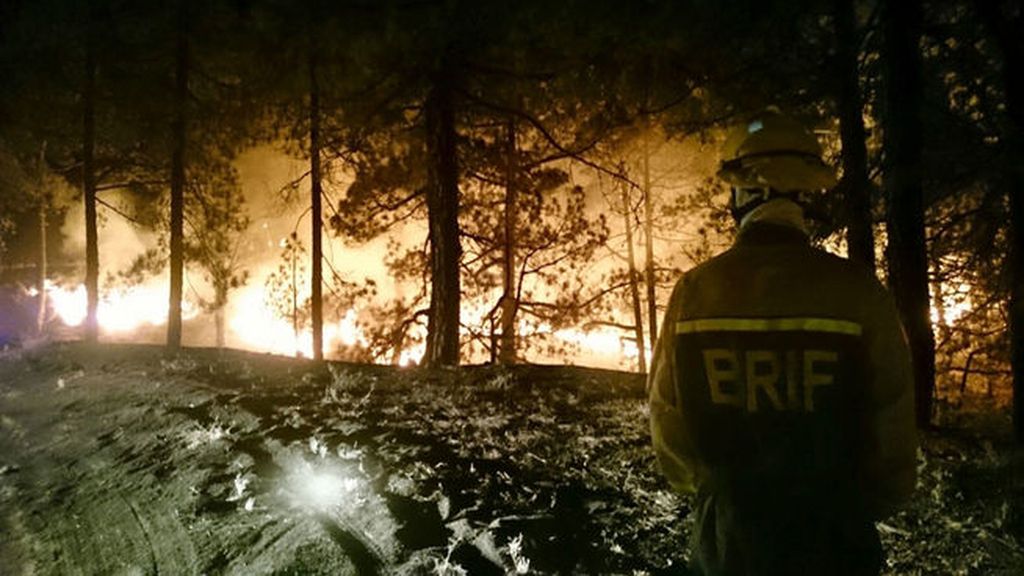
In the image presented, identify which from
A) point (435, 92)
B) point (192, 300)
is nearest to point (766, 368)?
point (435, 92)

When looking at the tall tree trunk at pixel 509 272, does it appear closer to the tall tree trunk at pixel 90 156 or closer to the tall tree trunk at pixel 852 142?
the tall tree trunk at pixel 852 142

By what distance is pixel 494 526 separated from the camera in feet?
13.9

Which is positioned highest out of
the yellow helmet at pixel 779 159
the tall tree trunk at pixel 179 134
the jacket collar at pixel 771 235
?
the tall tree trunk at pixel 179 134

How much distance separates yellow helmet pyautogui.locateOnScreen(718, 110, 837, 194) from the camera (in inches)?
96.7

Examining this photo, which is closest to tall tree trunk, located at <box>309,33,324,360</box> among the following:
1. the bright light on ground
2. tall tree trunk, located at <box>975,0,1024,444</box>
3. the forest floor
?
the forest floor

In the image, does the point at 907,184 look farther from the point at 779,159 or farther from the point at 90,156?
the point at 90,156

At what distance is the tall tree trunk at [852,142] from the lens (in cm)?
831

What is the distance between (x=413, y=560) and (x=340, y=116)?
11.7 metres

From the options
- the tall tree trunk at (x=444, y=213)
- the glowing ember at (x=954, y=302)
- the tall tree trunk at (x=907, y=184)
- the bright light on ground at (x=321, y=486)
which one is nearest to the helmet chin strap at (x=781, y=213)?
the bright light on ground at (x=321, y=486)

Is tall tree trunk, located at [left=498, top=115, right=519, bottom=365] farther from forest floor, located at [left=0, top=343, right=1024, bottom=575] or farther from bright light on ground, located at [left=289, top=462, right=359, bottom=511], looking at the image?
bright light on ground, located at [left=289, top=462, right=359, bottom=511]

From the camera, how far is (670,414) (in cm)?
257

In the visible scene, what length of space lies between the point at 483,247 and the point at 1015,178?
12.6 metres

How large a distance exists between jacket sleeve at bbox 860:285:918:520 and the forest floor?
1840 millimetres

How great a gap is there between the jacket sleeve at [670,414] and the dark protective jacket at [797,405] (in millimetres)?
109
